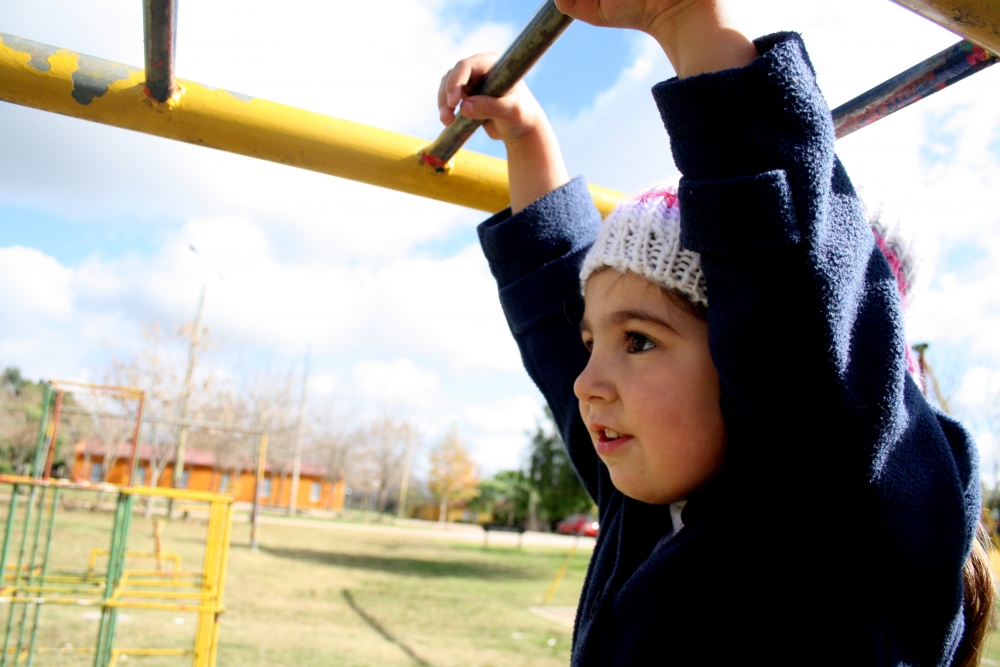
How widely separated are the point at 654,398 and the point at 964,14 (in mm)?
409

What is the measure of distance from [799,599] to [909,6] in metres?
0.49

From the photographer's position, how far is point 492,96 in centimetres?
100

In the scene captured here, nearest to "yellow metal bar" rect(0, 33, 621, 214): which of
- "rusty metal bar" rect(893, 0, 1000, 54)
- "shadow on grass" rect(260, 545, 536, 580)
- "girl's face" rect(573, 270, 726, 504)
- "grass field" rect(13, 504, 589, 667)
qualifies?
"girl's face" rect(573, 270, 726, 504)

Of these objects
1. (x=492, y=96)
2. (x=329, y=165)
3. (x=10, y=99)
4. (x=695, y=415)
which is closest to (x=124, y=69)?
(x=10, y=99)

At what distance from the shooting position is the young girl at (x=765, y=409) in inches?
26.5

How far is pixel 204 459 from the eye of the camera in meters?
33.9

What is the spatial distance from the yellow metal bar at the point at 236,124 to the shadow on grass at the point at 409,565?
11221mm

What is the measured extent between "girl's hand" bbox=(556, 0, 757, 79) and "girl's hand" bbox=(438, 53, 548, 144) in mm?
184

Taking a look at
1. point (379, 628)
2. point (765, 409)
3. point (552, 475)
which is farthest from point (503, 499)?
point (765, 409)

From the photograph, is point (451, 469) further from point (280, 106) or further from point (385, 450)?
point (280, 106)

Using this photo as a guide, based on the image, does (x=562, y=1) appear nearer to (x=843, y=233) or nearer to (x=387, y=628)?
(x=843, y=233)

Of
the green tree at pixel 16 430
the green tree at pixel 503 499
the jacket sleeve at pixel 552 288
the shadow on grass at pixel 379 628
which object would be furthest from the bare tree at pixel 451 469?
the jacket sleeve at pixel 552 288

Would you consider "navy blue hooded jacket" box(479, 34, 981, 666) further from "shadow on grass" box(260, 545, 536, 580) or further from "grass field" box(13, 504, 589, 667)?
"shadow on grass" box(260, 545, 536, 580)

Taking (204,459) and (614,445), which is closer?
(614,445)
